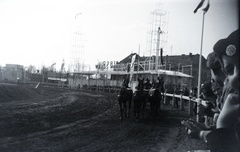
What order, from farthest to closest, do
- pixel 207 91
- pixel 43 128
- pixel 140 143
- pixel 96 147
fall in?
pixel 43 128, pixel 140 143, pixel 96 147, pixel 207 91

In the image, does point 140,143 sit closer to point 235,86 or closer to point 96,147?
point 96,147

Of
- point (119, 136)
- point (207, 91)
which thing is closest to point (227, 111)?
point (207, 91)

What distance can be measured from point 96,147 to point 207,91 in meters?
3.68

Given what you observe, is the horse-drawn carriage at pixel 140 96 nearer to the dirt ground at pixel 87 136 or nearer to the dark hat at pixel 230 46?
the dirt ground at pixel 87 136

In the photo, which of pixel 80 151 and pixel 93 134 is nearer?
pixel 80 151

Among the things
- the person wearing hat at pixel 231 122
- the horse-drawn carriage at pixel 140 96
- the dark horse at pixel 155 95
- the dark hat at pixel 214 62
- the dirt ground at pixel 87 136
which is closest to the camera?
the person wearing hat at pixel 231 122

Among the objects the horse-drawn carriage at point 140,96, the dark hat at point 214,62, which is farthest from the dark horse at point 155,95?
the dark hat at point 214,62

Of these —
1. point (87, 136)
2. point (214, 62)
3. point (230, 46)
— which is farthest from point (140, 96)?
point (230, 46)

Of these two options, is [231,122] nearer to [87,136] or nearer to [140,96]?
[87,136]

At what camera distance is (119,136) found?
26.5ft

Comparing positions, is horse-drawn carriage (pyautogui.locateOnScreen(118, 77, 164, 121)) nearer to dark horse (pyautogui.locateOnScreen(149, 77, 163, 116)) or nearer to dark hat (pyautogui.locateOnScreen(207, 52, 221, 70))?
dark horse (pyautogui.locateOnScreen(149, 77, 163, 116))

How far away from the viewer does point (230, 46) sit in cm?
214

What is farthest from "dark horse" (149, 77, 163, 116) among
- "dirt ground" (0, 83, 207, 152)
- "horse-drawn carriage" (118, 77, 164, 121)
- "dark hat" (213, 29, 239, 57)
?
"dark hat" (213, 29, 239, 57)

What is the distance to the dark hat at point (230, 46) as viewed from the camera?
6.93 ft
